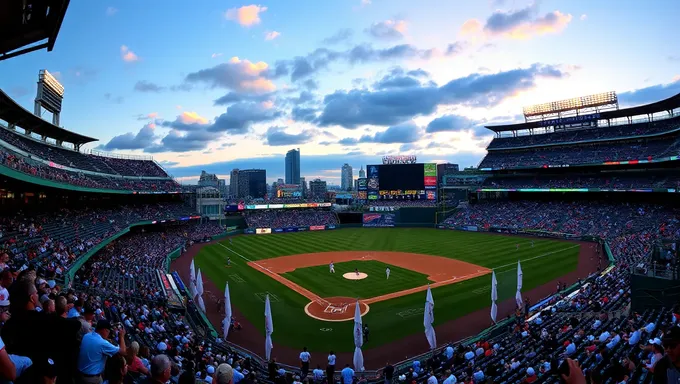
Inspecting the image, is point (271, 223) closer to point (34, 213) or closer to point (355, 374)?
point (34, 213)

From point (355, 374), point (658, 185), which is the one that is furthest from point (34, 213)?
point (658, 185)

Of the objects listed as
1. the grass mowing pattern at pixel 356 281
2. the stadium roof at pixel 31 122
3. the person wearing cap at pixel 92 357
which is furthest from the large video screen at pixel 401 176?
the person wearing cap at pixel 92 357

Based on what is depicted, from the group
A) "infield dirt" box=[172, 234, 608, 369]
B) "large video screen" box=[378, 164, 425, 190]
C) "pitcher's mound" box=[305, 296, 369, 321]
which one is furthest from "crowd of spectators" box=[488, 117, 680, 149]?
"pitcher's mound" box=[305, 296, 369, 321]

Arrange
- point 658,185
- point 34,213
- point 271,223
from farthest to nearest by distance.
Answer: point 271,223 < point 658,185 < point 34,213

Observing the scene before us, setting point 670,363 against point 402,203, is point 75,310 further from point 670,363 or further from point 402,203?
point 402,203

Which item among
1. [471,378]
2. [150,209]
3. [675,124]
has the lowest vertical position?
[471,378]

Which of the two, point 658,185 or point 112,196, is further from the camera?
point 112,196

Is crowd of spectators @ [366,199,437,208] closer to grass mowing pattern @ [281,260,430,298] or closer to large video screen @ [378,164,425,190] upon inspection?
large video screen @ [378,164,425,190]

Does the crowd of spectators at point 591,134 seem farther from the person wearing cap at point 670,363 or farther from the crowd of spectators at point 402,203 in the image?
the person wearing cap at point 670,363
